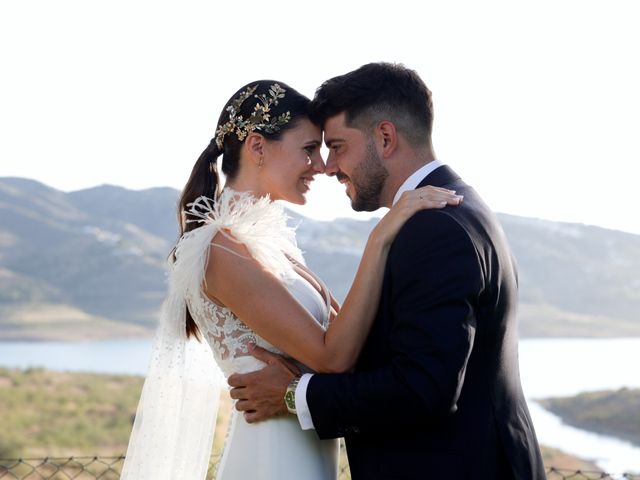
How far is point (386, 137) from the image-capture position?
3.03 metres

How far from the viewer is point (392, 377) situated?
271 cm

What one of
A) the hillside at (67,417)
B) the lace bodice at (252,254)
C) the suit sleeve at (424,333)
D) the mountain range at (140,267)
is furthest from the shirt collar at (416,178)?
the mountain range at (140,267)

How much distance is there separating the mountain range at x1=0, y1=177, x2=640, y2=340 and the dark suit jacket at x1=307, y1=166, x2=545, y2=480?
78892 millimetres

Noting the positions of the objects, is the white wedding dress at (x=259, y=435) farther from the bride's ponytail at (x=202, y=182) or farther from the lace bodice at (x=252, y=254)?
the bride's ponytail at (x=202, y=182)

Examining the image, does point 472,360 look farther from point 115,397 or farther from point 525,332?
point 525,332

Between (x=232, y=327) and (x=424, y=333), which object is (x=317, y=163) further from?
(x=424, y=333)

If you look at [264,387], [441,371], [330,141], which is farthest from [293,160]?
[441,371]

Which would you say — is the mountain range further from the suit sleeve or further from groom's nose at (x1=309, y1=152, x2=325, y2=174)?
the suit sleeve

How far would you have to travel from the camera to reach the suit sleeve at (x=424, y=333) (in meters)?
2.66

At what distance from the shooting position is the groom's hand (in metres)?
3.16

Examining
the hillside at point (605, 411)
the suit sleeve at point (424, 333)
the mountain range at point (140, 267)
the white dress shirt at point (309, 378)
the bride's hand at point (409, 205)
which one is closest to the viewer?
the suit sleeve at point (424, 333)

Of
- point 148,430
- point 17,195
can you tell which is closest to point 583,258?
point 17,195

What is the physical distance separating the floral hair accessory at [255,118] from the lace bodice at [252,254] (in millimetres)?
239

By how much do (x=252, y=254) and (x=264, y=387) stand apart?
453 mm
